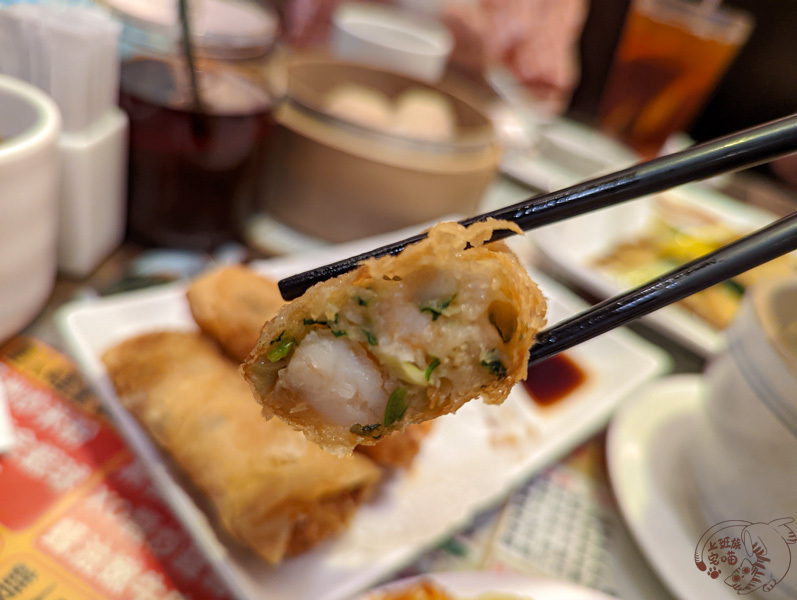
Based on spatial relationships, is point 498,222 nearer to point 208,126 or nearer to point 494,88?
point 208,126

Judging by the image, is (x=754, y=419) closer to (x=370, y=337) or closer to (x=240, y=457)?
(x=370, y=337)

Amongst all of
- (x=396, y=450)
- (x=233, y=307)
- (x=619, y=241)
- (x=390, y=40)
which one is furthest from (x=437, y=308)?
(x=390, y=40)

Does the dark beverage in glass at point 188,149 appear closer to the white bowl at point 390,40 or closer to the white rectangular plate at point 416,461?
the white rectangular plate at point 416,461

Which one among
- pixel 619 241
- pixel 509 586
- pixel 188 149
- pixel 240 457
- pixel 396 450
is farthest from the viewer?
pixel 619 241

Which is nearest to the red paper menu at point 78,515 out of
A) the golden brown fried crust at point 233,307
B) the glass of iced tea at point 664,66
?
the golden brown fried crust at point 233,307

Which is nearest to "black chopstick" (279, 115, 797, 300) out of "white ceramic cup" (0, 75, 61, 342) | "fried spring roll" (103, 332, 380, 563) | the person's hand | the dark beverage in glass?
"fried spring roll" (103, 332, 380, 563)

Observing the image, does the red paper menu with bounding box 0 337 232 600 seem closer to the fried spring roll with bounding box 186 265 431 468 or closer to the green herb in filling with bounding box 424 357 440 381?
the fried spring roll with bounding box 186 265 431 468
